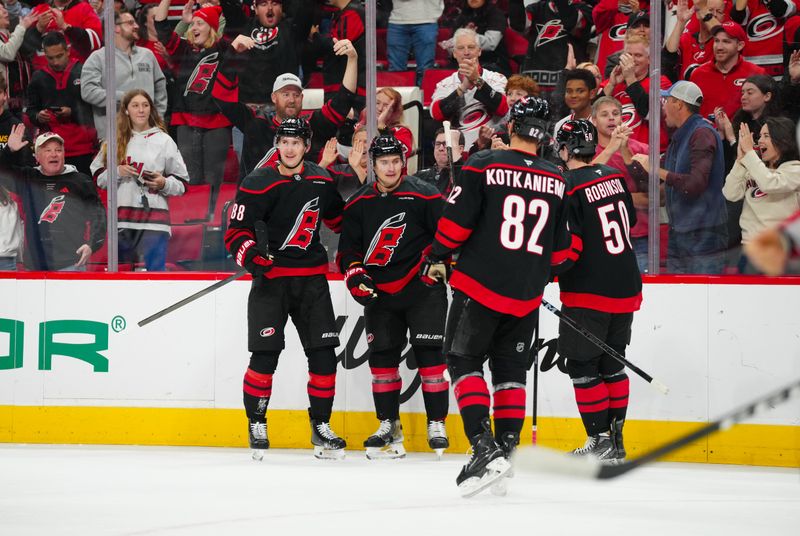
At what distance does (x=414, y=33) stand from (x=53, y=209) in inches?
81.9

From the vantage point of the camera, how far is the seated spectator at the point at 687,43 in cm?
520

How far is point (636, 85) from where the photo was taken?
528cm

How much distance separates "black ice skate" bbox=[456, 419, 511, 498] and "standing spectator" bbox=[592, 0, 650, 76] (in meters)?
2.19

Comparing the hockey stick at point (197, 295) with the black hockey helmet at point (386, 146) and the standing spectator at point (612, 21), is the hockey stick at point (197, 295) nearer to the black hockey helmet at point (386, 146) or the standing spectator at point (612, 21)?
the black hockey helmet at point (386, 146)

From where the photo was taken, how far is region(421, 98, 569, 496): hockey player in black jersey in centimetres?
405

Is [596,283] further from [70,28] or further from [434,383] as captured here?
[70,28]

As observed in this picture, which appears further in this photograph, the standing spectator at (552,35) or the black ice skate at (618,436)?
the standing spectator at (552,35)

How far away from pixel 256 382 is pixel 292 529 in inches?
65.1

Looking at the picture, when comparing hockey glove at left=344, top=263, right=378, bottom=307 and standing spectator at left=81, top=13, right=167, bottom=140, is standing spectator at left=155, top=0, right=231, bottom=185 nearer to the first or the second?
standing spectator at left=81, top=13, right=167, bottom=140

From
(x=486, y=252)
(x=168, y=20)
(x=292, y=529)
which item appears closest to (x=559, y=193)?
(x=486, y=252)

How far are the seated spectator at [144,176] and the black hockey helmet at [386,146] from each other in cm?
119

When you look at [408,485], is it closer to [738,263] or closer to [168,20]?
[738,263]

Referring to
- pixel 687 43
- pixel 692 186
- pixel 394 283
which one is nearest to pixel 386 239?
pixel 394 283

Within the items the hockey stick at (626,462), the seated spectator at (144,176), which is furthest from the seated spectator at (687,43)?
the hockey stick at (626,462)
